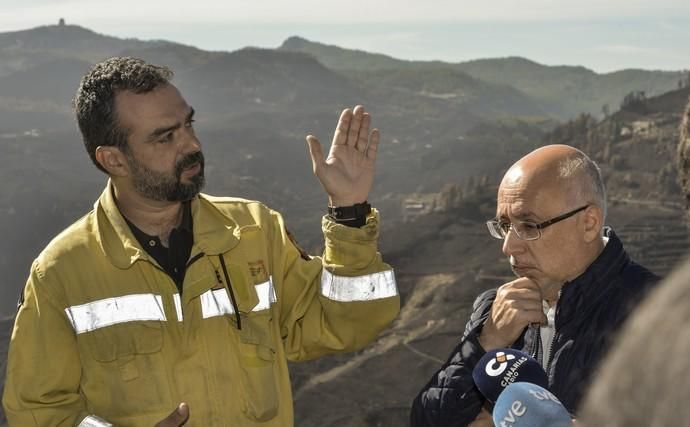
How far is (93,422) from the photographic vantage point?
3.01 metres

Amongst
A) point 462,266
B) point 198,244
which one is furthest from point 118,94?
point 462,266

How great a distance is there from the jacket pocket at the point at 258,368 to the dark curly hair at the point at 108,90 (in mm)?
995

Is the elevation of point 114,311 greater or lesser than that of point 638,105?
greater

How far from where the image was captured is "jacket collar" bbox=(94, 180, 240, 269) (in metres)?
3.19

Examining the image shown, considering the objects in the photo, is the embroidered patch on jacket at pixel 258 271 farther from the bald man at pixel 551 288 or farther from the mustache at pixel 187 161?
the bald man at pixel 551 288

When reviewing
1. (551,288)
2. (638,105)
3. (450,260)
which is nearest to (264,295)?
(551,288)

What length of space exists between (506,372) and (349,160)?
1307mm

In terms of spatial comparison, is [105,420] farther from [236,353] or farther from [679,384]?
[679,384]

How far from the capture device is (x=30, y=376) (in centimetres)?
302

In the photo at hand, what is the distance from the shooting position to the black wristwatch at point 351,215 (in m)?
3.24

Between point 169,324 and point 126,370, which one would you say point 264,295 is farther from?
point 126,370

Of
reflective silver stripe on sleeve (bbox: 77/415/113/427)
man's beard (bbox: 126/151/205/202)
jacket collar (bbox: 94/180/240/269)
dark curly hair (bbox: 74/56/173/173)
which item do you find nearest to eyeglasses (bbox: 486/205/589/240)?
jacket collar (bbox: 94/180/240/269)

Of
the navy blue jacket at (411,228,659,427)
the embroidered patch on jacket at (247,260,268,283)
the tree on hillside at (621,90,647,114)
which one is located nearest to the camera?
the navy blue jacket at (411,228,659,427)

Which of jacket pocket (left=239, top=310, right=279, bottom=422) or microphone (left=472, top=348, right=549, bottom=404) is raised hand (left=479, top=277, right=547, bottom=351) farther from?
jacket pocket (left=239, top=310, right=279, bottom=422)
